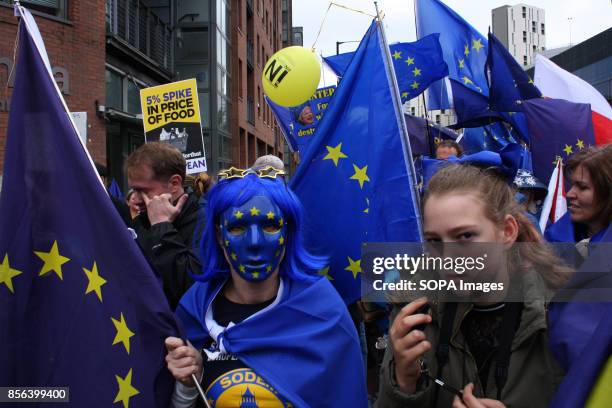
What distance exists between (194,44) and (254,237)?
1987 cm

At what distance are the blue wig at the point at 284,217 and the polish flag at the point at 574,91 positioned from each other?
4.11 metres

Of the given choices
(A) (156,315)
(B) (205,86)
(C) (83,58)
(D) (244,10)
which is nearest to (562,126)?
(A) (156,315)

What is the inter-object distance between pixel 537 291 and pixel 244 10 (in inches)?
1084

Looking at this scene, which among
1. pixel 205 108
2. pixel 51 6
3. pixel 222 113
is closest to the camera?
pixel 51 6

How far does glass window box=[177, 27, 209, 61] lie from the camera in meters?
20.6

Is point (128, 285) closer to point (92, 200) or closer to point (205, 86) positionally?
point (92, 200)

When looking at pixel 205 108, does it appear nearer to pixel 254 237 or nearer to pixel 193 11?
pixel 193 11

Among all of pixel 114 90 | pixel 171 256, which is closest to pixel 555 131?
pixel 171 256

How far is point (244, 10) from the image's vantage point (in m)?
27.2

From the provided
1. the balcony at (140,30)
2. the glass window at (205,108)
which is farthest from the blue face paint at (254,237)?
the glass window at (205,108)

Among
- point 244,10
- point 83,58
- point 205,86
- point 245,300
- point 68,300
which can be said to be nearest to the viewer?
point 68,300

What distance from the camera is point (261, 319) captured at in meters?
2.17

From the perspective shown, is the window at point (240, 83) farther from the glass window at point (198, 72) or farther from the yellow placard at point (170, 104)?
the yellow placard at point (170, 104)

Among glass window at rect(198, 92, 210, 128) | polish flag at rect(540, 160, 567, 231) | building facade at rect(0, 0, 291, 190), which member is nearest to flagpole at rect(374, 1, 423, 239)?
polish flag at rect(540, 160, 567, 231)
